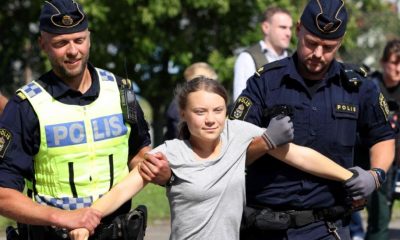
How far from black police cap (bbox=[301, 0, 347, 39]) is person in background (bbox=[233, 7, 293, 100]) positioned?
2.75 m

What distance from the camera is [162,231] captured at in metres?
9.77

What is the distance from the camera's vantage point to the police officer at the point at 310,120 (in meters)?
4.68

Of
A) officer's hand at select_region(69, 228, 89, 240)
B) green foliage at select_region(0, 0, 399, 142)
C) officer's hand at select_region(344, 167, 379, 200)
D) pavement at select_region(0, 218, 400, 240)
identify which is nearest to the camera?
officer's hand at select_region(69, 228, 89, 240)

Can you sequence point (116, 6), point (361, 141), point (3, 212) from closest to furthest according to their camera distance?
point (3, 212) → point (361, 141) → point (116, 6)

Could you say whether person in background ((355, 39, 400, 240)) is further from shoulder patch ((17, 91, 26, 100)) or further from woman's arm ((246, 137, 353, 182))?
shoulder patch ((17, 91, 26, 100))

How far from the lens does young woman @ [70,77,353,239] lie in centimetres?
439

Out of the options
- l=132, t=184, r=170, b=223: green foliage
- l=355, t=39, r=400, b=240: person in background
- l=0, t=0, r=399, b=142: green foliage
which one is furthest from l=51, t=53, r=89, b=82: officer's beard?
l=0, t=0, r=399, b=142: green foliage

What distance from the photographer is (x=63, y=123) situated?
440cm

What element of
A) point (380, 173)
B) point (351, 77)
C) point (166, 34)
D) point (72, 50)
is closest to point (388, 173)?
point (380, 173)

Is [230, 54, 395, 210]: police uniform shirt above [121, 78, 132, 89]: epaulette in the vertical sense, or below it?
below

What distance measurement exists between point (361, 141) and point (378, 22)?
2522 cm

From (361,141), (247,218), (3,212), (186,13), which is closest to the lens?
(3,212)

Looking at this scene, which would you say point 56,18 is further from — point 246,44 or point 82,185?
point 246,44

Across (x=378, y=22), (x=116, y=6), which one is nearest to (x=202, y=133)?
(x=116, y=6)
